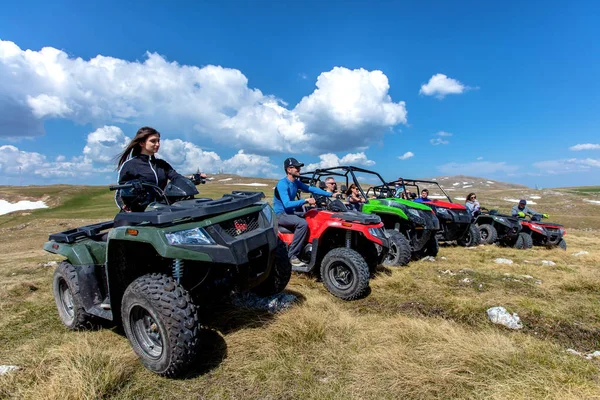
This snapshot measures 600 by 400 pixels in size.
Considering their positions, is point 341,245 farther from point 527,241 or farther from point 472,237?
point 527,241

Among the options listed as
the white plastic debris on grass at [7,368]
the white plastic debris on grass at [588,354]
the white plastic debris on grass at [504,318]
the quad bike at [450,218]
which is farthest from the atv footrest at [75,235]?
the quad bike at [450,218]

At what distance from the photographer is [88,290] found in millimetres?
3463

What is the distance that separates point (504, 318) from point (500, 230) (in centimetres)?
825

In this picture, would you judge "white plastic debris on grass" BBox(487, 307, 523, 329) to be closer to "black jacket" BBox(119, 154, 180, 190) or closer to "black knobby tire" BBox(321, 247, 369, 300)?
"black knobby tire" BBox(321, 247, 369, 300)

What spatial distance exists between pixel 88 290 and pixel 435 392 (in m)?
3.45

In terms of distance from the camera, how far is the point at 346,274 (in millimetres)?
5020

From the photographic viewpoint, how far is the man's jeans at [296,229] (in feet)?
17.5

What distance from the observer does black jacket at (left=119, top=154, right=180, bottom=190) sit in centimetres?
374

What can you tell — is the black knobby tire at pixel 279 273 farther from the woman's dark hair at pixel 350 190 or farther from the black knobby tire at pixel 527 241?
the black knobby tire at pixel 527 241

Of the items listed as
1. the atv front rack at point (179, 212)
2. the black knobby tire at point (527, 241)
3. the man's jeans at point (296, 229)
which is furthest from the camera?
the black knobby tire at point (527, 241)

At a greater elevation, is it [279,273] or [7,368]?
[279,273]

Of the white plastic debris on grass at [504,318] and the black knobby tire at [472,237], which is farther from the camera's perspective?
the black knobby tire at [472,237]

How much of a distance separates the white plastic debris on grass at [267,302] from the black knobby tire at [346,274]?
0.82 m

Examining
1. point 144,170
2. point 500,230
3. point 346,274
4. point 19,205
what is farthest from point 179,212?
point 19,205
